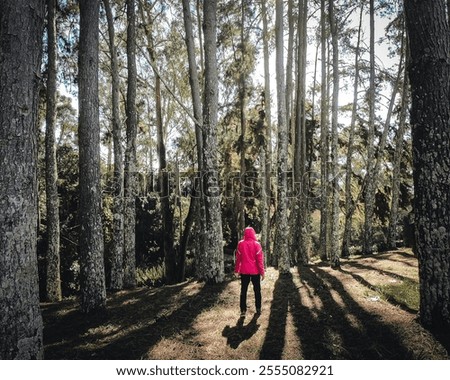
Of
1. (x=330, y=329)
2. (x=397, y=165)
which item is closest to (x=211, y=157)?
(x=330, y=329)

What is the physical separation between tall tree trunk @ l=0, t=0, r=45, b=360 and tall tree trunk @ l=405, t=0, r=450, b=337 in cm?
496

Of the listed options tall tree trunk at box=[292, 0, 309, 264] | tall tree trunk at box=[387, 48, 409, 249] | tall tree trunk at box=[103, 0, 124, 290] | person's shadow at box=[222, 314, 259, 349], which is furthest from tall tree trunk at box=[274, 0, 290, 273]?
tall tree trunk at box=[387, 48, 409, 249]

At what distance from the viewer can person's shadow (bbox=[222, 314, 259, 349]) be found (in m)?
4.65

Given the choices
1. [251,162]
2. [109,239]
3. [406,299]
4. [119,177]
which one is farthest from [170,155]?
[406,299]

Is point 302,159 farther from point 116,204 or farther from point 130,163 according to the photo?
point 116,204

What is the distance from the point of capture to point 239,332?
5.01 m

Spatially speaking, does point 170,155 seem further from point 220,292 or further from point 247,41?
point 220,292

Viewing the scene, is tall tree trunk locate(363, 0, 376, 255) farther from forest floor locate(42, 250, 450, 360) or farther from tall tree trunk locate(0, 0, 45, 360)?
tall tree trunk locate(0, 0, 45, 360)

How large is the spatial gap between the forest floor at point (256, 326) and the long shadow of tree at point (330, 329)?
1 centimetres

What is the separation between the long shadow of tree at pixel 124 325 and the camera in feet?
14.6

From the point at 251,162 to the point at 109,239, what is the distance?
27.6 feet

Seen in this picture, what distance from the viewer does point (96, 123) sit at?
6.45 meters

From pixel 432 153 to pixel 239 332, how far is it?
3882mm

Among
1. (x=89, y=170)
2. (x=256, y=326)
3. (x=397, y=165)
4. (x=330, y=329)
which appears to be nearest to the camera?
(x=330, y=329)
